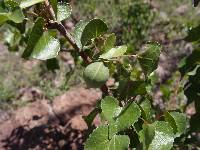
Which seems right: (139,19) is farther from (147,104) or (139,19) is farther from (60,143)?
(147,104)

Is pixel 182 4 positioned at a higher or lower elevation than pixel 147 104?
lower

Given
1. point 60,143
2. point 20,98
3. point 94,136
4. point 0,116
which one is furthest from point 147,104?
point 20,98

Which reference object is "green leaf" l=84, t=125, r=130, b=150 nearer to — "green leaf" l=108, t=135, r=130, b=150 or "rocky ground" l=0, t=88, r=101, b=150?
"green leaf" l=108, t=135, r=130, b=150

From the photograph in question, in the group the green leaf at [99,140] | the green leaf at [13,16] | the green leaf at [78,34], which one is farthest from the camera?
the green leaf at [78,34]

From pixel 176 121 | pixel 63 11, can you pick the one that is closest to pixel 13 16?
pixel 63 11

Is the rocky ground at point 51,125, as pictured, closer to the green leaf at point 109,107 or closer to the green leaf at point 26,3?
the green leaf at point 109,107

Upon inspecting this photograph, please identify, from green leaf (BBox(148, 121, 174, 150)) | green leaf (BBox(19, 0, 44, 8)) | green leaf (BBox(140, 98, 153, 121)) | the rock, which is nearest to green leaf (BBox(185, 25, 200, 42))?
green leaf (BBox(140, 98, 153, 121))

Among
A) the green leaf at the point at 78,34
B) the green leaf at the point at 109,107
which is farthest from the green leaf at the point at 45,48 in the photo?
the green leaf at the point at 109,107
